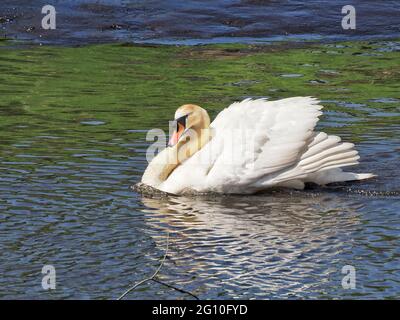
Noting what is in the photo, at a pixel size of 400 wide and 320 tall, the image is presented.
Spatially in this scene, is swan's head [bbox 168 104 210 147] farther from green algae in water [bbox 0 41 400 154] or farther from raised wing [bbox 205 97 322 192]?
green algae in water [bbox 0 41 400 154]

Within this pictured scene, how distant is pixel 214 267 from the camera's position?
8.02m

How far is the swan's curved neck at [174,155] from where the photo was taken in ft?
33.7

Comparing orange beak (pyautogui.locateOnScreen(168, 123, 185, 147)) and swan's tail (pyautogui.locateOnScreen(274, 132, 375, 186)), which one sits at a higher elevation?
orange beak (pyautogui.locateOnScreen(168, 123, 185, 147))

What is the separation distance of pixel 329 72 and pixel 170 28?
11.8 ft

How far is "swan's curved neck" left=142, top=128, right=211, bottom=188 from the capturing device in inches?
405

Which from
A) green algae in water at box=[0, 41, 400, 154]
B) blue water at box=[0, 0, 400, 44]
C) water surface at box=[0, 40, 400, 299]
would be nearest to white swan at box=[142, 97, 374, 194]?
water surface at box=[0, 40, 400, 299]

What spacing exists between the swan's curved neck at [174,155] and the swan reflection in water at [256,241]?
0.34 m

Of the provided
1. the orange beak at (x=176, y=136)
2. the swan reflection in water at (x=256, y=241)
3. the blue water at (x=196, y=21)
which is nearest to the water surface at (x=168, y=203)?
the swan reflection in water at (x=256, y=241)

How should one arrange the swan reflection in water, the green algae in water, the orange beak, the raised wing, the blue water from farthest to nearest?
the blue water → the green algae in water → the orange beak → the raised wing → the swan reflection in water

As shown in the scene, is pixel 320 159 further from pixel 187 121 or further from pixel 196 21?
pixel 196 21

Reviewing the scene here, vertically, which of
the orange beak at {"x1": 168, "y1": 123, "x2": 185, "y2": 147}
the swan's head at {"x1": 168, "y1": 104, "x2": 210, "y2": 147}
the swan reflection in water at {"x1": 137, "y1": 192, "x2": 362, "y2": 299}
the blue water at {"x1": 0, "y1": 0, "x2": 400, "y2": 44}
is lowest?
the swan reflection in water at {"x1": 137, "y1": 192, "x2": 362, "y2": 299}

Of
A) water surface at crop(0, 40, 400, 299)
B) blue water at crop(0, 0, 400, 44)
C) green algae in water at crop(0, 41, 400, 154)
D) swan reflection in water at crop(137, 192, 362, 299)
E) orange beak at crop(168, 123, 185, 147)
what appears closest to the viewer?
swan reflection in water at crop(137, 192, 362, 299)

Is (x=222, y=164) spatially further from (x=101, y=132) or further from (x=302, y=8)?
(x=302, y=8)
